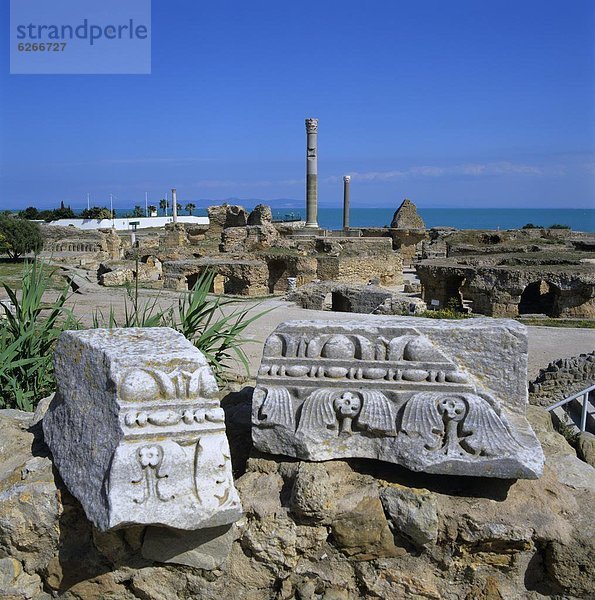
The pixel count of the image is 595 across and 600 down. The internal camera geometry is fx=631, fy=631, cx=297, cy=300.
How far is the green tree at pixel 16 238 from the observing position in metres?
26.4

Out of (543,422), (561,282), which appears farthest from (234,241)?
(543,422)

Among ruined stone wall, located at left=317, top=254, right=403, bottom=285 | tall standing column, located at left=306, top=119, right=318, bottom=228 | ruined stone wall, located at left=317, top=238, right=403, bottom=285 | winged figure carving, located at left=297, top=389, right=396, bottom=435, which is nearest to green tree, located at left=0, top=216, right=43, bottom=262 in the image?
ruined stone wall, located at left=317, top=238, right=403, bottom=285

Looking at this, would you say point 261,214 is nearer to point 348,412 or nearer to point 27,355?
point 27,355

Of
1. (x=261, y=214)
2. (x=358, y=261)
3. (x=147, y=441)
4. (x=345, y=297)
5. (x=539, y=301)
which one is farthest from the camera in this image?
(x=261, y=214)

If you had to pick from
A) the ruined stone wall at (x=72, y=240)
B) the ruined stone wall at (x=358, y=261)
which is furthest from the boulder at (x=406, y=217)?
the ruined stone wall at (x=72, y=240)

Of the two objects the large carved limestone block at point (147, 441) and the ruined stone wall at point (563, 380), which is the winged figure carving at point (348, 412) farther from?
the ruined stone wall at point (563, 380)

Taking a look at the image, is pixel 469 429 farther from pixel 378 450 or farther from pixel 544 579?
pixel 544 579

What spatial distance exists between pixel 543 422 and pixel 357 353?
1463 millimetres

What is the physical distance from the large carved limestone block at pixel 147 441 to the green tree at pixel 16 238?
25.5 meters

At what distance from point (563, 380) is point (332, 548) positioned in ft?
18.6

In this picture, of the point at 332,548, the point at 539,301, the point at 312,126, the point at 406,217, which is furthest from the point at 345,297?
the point at 312,126

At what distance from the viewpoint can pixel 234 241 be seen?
24.8 meters

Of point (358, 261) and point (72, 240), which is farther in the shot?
point (72, 240)

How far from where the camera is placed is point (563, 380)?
764 centimetres
